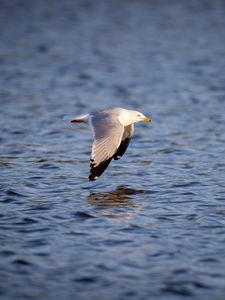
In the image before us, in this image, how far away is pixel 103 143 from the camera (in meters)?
7.99

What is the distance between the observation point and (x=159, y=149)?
10.2 m

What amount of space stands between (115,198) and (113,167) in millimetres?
1465

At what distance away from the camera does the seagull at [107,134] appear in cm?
789

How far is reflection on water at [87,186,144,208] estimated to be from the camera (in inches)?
303

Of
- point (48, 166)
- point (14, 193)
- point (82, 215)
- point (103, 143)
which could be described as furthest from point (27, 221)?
point (48, 166)

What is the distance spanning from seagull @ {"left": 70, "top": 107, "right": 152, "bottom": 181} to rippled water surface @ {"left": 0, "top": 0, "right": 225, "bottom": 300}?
1.22ft

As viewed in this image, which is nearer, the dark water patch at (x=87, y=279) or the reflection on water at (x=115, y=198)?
the dark water patch at (x=87, y=279)

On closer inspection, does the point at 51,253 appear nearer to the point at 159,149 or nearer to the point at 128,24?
the point at 159,149

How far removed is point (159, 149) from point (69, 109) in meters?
3.08

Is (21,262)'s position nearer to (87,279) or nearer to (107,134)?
(87,279)

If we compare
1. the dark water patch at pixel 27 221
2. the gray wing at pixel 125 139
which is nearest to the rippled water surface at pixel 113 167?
the dark water patch at pixel 27 221

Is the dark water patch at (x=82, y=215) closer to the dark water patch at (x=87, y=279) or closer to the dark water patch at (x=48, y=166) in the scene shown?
the dark water patch at (x=87, y=279)

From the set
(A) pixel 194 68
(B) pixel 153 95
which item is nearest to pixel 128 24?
(A) pixel 194 68

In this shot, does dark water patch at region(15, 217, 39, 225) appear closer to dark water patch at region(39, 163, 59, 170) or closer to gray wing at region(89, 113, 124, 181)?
gray wing at region(89, 113, 124, 181)
